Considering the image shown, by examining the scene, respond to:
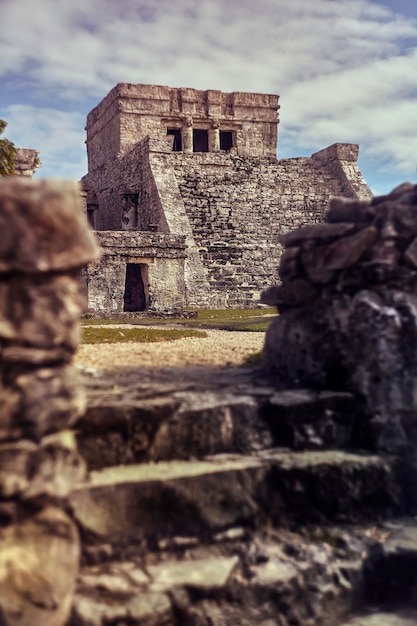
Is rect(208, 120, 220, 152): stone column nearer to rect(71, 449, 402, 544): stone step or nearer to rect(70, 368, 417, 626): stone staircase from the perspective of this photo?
rect(70, 368, 417, 626): stone staircase

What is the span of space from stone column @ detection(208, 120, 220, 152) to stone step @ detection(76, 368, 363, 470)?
83.0ft

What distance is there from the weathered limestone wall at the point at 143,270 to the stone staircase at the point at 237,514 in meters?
12.0

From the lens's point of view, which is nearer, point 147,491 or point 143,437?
point 147,491

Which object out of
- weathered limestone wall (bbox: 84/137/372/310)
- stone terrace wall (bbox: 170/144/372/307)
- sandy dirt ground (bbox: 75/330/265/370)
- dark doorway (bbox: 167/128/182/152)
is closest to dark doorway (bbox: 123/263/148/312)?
weathered limestone wall (bbox: 84/137/372/310)

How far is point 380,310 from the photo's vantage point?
134 inches

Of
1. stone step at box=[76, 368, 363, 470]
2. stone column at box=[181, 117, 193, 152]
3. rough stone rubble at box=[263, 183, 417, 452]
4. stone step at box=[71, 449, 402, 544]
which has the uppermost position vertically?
stone column at box=[181, 117, 193, 152]

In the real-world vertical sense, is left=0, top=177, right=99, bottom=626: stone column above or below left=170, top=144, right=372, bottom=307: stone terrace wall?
below

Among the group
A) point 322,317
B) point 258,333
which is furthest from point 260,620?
point 258,333

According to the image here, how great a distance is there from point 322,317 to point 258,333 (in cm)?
499

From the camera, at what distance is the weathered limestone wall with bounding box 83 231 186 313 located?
15141mm

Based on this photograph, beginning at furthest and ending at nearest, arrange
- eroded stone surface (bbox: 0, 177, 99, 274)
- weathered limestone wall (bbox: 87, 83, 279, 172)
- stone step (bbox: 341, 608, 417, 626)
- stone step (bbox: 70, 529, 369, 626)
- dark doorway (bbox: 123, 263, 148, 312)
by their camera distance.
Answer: weathered limestone wall (bbox: 87, 83, 279, 172), dark doorway (bbox: 123, 263, 148, 312), stone step (bbox: 341, 608, 417, 626), stone step (bbox: 70, 529, 369, 626), eroded stone surface (bbox: 0, 177, 99, 274)

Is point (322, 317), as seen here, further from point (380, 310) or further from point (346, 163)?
point (346, 163)

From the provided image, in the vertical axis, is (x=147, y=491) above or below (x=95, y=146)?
below

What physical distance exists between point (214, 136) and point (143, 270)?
13949 mm
